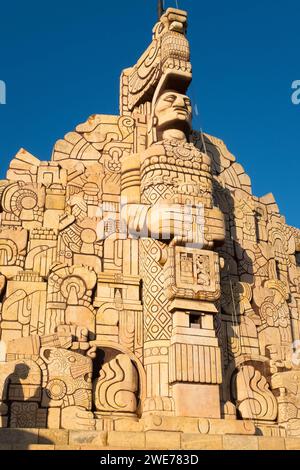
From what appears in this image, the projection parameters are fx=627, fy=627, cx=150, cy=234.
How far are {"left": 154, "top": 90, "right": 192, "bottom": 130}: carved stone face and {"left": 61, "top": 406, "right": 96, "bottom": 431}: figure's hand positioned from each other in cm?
579

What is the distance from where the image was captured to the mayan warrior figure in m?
9.94

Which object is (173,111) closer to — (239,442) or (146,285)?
(146,285)

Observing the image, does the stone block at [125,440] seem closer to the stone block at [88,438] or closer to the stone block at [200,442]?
the stone block at [88,438]

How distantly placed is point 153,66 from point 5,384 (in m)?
7.20

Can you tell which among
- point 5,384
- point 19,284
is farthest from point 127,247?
point 5,384

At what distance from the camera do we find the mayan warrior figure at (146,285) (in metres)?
9.94

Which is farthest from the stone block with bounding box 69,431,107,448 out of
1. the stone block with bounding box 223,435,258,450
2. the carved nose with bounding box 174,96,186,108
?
the carved nose with bounding box 174,96,186,108

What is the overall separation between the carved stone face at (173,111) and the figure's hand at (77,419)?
228 inches

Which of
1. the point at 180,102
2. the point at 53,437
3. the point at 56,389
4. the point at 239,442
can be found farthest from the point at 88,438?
the point at 180,102

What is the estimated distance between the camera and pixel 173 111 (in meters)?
12.4

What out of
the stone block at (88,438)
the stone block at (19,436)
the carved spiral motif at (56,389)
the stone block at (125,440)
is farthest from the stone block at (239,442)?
the carved spiral motif at (56,389)

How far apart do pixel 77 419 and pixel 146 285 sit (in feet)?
8.77

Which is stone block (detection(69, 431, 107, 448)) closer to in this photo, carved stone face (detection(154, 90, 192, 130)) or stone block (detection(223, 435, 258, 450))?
stone block (detection(223, 435, 258, 450))

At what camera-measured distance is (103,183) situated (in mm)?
12516
